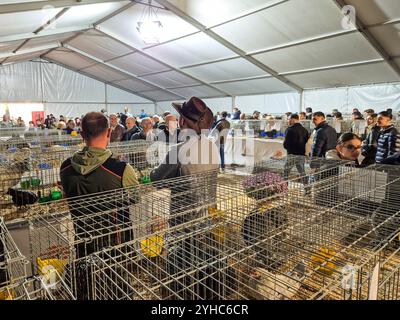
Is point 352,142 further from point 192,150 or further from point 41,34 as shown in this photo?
point 41,34

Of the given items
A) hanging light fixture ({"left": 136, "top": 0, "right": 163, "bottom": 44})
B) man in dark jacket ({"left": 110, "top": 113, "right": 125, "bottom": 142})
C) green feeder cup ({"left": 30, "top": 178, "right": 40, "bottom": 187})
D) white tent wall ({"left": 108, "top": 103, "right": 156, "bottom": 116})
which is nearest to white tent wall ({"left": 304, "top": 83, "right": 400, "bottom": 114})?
hanging light fixture ({"left": 136, "top": 0, "right": 163, "bottom": 44})

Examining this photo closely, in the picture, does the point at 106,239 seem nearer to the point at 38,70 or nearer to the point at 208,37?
the point at 208,37

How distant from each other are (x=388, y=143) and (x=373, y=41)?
4240 mm

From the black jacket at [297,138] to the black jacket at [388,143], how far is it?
1.22 meters

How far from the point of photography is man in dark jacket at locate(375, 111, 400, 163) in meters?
3.57

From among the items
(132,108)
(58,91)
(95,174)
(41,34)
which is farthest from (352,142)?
(132,108)

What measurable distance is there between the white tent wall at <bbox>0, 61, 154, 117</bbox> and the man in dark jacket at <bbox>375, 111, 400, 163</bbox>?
16.2m

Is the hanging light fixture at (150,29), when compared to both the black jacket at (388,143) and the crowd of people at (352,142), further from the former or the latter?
the black jacket at (388,143)

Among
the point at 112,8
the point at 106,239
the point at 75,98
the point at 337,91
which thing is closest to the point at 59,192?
the point at 106,239

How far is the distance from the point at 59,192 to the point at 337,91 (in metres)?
9.21

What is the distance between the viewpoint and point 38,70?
15500mm

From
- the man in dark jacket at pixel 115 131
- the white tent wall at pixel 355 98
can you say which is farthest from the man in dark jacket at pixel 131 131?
the white tent wall at pixel 355 98

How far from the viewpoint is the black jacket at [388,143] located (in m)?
3.56

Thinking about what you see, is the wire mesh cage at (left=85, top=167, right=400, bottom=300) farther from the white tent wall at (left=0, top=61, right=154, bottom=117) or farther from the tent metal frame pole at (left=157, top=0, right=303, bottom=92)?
the white tent wall at (left=0, top=61, right=154, bottom=117)
